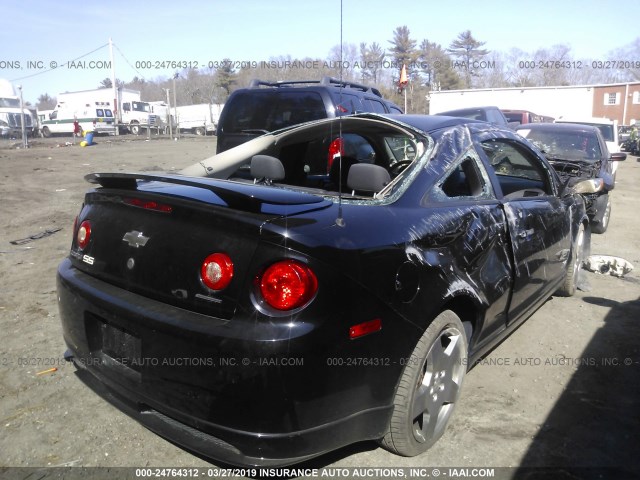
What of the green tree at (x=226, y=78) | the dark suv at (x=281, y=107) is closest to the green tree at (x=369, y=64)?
the dark suv at (x=281, y=107)

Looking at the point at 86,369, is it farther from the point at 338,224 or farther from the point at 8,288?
the point at 8,288

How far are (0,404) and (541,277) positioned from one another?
3.64m

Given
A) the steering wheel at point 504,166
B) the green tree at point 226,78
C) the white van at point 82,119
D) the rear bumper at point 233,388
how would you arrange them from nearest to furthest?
the rear bumper at point 233,388, the steering wheel at point 504,166, the white van at point 82,119, the green tree at point 226,78

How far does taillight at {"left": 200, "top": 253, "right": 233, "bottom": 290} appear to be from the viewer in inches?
81.7

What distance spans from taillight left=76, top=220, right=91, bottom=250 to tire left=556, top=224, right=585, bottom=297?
397 cm

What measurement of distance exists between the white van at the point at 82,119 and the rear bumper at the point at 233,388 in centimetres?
3932

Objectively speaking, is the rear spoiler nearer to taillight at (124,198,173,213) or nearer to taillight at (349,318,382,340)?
taillight at (124,198,173,213)

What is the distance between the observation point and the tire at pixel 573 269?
479cm

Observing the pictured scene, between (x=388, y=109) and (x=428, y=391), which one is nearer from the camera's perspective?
(x=428, y=391)

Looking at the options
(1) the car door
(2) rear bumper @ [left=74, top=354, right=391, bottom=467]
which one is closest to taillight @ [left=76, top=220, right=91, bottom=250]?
(2) rear bumper @ [left=74, top=354, right=391, bottom=467]

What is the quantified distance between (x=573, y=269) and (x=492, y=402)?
2309mm

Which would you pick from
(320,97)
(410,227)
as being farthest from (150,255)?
(320,97)

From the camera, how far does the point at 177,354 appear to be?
6.82 ft

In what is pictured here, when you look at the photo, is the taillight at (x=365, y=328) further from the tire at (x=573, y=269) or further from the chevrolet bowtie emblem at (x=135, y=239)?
the tire at (x=573, y=269)
